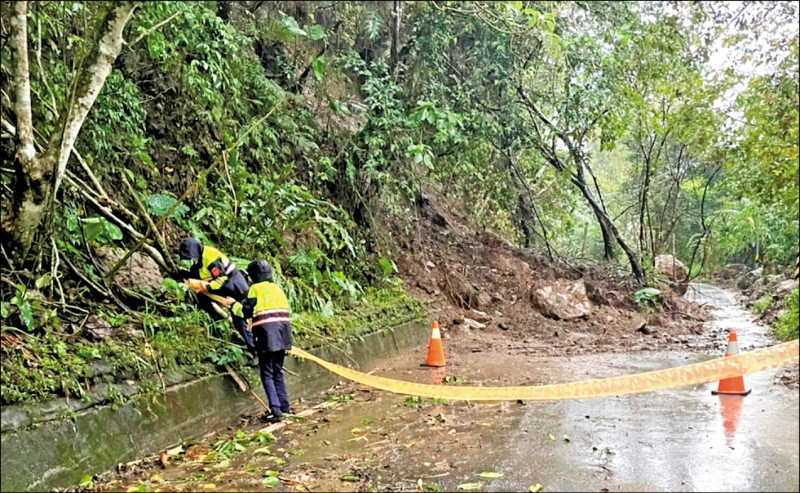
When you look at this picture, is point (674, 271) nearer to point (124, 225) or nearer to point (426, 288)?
point (426, 288)

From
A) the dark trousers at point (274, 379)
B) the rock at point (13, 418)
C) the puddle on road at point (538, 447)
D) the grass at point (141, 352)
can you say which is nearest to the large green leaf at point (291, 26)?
the grass at point (141, 352)

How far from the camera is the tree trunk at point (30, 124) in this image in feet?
17.2

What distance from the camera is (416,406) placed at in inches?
267

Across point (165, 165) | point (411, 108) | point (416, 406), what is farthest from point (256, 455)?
point (411, 108)

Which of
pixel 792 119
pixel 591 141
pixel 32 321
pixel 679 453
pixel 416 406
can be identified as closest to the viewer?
pixel 792 119

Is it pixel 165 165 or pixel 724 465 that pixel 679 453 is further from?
pixel 165 165

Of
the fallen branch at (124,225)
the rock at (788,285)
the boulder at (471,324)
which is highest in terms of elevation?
the fallen branch at (124,225)

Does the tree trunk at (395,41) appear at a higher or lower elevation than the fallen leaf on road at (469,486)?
higher

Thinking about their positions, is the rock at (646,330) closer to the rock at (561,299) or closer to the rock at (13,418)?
the rock at (561,299)

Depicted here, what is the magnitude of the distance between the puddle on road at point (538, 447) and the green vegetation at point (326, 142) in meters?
1.18

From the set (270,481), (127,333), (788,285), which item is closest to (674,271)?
(788,285)

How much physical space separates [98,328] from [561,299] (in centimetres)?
1071

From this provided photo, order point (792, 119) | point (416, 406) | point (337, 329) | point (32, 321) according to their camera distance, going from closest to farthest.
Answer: point (792, 119) < point (32, 321) < point (416, 406) < point (337, 329)

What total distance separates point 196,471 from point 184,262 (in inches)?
116
